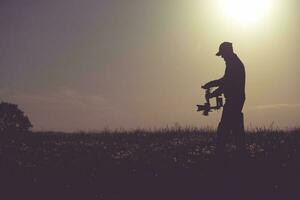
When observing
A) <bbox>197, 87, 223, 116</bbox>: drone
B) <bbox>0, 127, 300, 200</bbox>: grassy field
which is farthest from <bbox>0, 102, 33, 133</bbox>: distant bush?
<bbox>197, 87, 223, 116</bbox>: drone

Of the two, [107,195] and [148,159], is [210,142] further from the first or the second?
[107,195]

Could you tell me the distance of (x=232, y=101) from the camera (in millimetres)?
13422

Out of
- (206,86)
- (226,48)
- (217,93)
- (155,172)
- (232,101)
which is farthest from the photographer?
(206,86)

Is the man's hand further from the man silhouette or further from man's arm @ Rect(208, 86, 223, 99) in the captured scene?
the man silhouette

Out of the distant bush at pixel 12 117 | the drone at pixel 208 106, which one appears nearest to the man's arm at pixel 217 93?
the drone at pixel 208 106

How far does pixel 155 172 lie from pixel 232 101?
2.59 metres

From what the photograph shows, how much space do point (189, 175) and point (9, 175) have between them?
446cm

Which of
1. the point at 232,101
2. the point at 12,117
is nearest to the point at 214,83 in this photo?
the point at 232,101

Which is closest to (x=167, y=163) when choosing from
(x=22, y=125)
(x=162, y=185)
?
(x=162, y=185)

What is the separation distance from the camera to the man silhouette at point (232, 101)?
527 inches

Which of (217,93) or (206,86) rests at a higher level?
(206,86)

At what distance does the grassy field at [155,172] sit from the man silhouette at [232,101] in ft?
1.70

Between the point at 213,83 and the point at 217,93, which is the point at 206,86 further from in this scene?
the point at 217,93

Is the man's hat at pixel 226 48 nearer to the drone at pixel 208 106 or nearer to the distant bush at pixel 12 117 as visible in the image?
the drone at pixel 208 106
